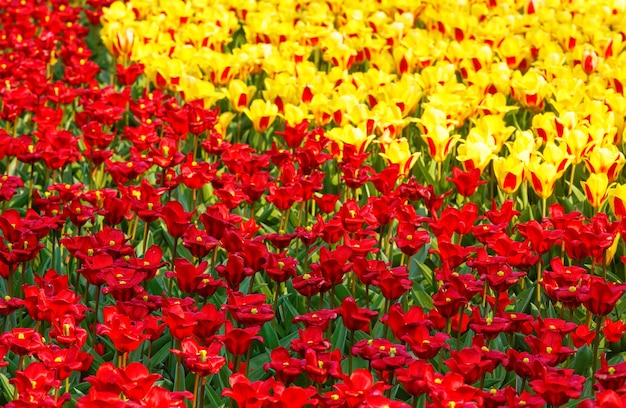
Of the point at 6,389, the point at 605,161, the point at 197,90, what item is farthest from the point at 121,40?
the point at 6,389

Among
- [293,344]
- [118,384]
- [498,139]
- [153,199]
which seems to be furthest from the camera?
[498,139]

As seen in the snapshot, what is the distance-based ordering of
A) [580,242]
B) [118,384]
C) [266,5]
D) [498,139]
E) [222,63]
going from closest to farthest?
1. [118,384]
2. [580,242]
3. [498,139]
4. [222,63]
5. [266,5]

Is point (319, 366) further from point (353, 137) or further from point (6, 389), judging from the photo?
point (353, 137)

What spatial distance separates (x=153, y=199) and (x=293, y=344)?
133cm

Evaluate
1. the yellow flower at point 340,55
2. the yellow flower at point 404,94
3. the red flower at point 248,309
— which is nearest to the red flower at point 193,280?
the red flower at point 248,309

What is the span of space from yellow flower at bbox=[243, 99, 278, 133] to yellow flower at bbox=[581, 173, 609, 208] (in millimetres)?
1882

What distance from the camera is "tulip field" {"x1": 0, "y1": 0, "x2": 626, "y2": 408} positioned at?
11.7 feet

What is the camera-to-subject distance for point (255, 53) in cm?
745

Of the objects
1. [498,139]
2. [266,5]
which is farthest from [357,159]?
[266,5]

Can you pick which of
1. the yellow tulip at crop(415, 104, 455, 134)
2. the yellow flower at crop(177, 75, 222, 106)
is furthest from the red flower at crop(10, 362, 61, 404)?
the yellow flower at crop(177, 75, 222, 106)

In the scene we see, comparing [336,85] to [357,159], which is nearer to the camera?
[357,159]

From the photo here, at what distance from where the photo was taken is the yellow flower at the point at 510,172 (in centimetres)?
515

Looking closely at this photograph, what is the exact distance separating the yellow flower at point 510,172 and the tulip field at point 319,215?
11mm

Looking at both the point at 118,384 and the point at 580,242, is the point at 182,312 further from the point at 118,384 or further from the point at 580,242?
the point at 580,242
